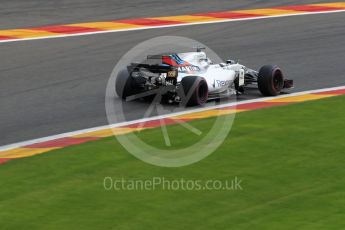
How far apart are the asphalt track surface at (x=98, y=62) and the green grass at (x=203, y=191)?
1.77 metres

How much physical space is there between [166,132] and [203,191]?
269 centimetres

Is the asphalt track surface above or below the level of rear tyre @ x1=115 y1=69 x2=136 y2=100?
below

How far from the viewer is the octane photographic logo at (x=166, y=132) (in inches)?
449

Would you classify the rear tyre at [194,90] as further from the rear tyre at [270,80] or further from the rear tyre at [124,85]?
the rear tyre at [270,80]

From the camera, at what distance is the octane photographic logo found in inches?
449

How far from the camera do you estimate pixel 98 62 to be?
17.4 metres

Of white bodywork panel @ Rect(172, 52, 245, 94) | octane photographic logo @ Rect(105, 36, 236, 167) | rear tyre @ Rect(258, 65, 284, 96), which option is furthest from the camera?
rear tyre @ Rect(258, 65, 284, 96)

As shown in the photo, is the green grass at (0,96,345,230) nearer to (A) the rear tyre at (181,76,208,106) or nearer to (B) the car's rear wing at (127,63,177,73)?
(A) the rear tyre at (181,76,208,106)

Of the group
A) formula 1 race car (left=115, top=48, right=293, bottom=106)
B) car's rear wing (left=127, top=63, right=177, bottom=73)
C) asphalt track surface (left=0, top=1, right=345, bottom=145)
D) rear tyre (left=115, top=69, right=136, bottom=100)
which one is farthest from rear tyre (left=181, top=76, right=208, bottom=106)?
rear tyre (left=115, top=69, right=136, bottom=100)

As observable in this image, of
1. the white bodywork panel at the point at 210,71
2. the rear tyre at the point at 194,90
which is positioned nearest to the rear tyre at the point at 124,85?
the white bodywork panel at the point at 210,71

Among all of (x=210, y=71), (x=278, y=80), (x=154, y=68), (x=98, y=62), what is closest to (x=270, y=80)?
(x=278, y=80)

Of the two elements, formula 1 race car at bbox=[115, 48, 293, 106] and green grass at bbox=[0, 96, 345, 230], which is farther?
formula 1 race car at bbox=[115, 48, 293, 106]

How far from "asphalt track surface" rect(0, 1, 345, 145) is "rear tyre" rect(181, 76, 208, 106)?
69cm

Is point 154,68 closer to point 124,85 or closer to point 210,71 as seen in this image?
point 124,85
